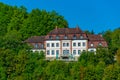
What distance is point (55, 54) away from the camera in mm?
94438

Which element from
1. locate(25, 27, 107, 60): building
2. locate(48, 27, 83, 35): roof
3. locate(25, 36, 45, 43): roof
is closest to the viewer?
locate(25, 27, 107, 60): building

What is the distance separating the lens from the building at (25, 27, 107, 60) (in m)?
94.2

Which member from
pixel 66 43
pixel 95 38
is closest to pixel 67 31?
pixel 66 43

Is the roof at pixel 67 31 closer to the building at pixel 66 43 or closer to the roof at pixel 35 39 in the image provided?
the building at pixel 66 43

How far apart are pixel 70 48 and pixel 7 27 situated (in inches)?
627

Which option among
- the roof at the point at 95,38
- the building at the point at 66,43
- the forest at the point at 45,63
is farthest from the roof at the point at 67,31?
the forest at the point at 45,63

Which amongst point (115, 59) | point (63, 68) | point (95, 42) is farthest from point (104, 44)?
point (63, 68)

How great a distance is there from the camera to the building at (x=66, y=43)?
94.2 m

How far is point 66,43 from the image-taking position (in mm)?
94750

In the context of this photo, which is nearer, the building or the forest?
the forest

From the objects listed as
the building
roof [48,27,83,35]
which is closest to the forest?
the building

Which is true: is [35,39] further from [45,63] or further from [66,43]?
[45,63]

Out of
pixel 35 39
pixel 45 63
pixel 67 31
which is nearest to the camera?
pixel 45 63

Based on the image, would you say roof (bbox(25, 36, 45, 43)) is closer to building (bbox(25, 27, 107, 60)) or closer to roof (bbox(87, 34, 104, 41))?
building (bbox(25, 27, 107, 60))
